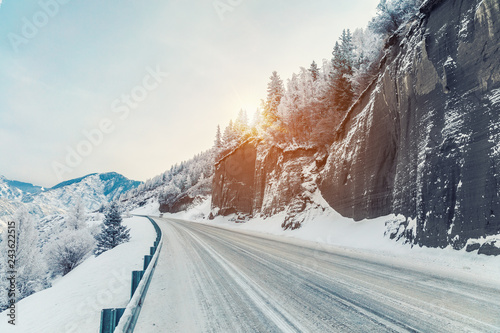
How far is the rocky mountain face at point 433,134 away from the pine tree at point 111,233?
1792 centimetres

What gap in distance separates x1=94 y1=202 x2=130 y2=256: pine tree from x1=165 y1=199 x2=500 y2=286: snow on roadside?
47.5 feet

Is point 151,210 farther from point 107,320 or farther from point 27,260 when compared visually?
point 107,320

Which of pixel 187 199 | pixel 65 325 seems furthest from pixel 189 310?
pixel 187 199

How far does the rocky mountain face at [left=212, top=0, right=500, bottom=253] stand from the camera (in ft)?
28.0

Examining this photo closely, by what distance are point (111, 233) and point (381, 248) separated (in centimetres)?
1977

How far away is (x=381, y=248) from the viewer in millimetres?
11180

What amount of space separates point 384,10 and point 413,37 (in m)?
8.28

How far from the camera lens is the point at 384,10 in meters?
19.3

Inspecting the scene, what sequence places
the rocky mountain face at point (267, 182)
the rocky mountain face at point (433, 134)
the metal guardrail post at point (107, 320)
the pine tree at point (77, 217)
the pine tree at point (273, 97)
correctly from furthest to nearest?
1. the pine tree at point (273, 97)
2. the pine tree at point (77, 217)
3. the rocky mountain face at point (267, 182)
4. the rocky mountain face at point (433, 134)
5. the metal guardrail post at point (107, 320)

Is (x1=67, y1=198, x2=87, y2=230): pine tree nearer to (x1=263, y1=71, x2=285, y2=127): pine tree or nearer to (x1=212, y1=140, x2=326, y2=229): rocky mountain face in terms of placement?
(x1=212, y1=140, x2=326, y2=229): rocky mountain face

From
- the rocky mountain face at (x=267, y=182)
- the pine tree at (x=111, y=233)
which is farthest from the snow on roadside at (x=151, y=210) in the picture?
the pine tree at (x=111, y=233)

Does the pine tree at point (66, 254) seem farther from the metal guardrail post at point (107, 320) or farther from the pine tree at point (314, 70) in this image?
the pine tree at point (314, 70)

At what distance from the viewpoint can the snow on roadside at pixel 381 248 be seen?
6.70 metres

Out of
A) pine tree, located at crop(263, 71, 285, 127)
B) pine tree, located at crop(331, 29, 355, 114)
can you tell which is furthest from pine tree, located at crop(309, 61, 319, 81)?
pine tree, located at crop(331, 29, 355, 114)
